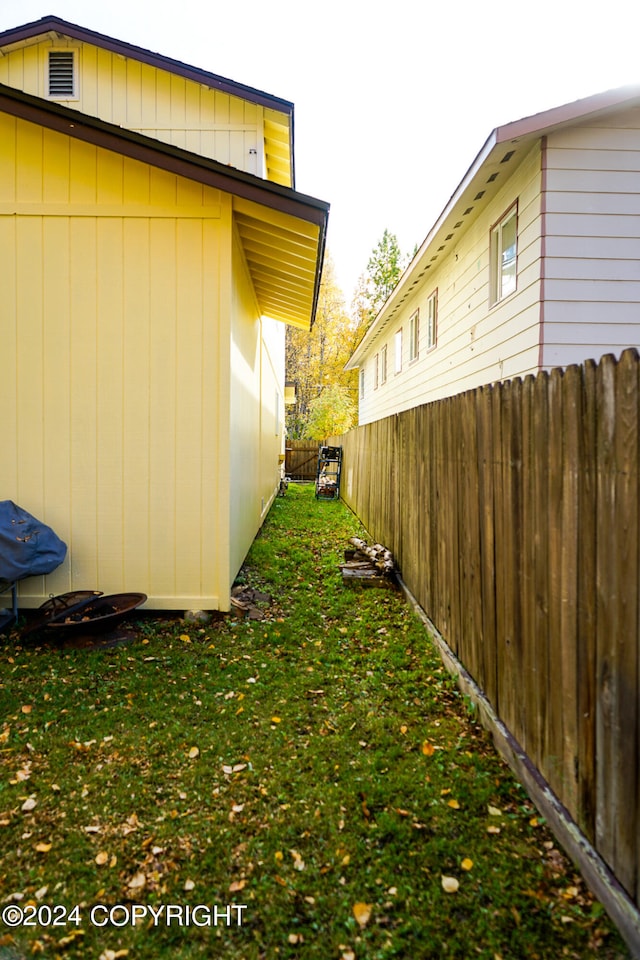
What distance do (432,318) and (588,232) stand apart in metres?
4.55

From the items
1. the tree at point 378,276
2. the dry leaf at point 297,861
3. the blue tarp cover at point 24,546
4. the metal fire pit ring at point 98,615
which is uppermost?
the tree at point 378,276

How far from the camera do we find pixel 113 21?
12.3m

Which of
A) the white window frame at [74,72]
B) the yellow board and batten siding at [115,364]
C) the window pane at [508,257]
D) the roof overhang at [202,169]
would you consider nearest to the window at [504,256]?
the window pane at [508,257]

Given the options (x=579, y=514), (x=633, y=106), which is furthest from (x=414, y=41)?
(x=579, y=514)

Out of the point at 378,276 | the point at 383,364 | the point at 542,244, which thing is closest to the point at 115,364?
the point at 542,244

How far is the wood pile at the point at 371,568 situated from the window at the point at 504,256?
3379mm

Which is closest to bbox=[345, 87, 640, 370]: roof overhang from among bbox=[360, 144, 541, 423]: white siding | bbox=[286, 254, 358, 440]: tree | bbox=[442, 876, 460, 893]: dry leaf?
bbox=[360, 144, 541, 423]: white siding

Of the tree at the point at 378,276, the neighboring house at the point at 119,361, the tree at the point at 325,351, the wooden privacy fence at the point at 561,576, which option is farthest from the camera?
the tree at the point at 378,276

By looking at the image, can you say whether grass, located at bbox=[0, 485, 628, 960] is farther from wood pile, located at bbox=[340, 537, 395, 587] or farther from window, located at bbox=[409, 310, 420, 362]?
window, located at bbox=[409, 310, 420, 362]

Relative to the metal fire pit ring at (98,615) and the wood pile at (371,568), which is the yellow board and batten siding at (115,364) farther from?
the wood pile at (371,568)

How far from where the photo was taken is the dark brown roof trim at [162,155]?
4898 mm

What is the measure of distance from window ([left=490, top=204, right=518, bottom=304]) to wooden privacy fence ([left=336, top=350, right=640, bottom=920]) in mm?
3330

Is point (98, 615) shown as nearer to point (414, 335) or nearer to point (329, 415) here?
point (414, 335)

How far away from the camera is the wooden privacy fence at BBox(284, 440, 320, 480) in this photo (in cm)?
2697
